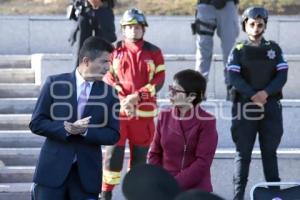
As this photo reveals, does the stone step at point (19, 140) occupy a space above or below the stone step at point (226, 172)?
above

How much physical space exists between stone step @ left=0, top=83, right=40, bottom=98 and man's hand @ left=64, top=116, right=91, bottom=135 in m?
4.91

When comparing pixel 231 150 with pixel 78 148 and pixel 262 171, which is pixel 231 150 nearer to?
pixel 262 171

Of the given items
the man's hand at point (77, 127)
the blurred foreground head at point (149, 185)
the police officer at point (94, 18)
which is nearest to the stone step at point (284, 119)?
the police officer at point (94, 18)

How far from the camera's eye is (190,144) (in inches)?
236

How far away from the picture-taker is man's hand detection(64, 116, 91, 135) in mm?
5727

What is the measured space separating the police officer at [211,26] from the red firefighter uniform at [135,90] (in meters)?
1.52

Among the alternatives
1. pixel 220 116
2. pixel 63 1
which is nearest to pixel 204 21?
pixel 220 116

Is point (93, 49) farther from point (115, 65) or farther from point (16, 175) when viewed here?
point (16, 175)

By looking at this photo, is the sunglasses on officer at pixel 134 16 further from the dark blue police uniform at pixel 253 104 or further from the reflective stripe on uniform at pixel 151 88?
the dark blue police uniform at pixel 253 104

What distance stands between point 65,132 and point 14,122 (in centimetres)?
430

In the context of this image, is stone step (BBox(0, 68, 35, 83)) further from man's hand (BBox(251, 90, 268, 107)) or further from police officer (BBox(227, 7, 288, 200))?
man's hand (BBox(251, 90, 268, 107))

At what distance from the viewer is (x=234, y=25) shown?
9.93 metres

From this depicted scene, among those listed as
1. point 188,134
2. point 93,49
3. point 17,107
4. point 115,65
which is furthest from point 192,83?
point 17,107

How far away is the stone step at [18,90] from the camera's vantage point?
1057 centimetres
